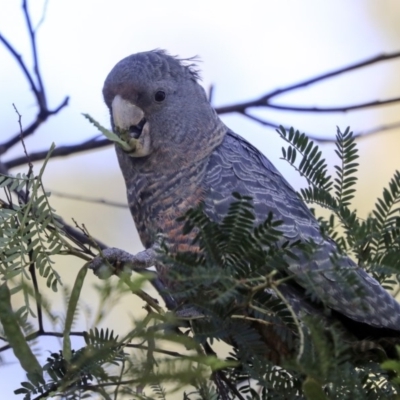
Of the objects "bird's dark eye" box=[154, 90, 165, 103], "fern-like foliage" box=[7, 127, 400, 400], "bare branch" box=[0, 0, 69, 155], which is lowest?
"fern-like foliage" box=[7, 127, 400, 400]

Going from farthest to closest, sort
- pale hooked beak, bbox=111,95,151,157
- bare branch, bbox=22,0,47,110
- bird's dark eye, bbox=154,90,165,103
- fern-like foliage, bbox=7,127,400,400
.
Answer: bare branch, bbox=22,0,47,110 → bird's dark eye, bbox=154,90,165,103 → pale hooked beak, bbox=111,95,151,157 → fern-like foliage, bbox=7,127,400,400

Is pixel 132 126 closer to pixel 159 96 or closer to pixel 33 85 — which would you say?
pixel 159 96

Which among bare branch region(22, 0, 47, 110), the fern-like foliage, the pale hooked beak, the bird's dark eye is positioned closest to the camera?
the fern-like foliage

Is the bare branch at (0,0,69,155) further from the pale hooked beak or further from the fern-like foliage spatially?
the fern-like foliage

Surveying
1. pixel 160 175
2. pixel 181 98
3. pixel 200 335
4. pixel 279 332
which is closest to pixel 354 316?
pixel 279 332

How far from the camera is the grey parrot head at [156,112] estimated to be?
7.13 feet

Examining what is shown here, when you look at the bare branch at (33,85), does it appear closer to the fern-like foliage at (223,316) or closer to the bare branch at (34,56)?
the bare branch at (34,56)

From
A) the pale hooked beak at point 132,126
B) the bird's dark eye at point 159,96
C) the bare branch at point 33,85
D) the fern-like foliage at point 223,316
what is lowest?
the fern-like foliage at point 223,316

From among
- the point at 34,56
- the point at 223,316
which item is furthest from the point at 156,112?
the point at 223,316

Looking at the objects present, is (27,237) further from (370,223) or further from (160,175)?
(160,175)

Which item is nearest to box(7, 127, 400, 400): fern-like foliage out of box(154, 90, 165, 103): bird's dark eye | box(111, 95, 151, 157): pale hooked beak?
box(111, 95, 151, 157): pale hooked beak

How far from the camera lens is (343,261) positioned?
1.13 metres

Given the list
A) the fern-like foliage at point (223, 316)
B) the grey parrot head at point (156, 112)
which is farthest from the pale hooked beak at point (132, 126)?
the fern-like foliage at point (223, 316)

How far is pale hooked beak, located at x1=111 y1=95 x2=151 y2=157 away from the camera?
84.0 inches
